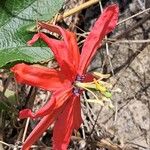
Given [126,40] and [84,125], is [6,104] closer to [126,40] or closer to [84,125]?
[84,125]

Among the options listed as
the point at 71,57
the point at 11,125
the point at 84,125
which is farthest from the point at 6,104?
the point at 71,57

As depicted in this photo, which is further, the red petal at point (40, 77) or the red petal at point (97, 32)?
the red petal at point (97, 32)

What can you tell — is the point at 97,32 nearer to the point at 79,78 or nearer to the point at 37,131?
the point at 79,78

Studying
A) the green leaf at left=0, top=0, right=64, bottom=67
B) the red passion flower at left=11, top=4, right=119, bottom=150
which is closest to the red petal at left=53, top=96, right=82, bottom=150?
the red passion flower at left=11, top=4, right=119, bottom=150

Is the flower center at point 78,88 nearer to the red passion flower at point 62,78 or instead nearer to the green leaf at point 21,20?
the red passion flower at point 62,78

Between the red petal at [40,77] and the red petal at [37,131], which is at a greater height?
the red petal at [40,77]

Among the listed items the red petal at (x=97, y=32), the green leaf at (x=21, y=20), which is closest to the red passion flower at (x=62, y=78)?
the red petal at (x=97, y=32)

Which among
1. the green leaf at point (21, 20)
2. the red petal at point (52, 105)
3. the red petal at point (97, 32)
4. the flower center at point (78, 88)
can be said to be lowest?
the red petal at point (52, 105)

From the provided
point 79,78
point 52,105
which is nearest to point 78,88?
point 79,78
